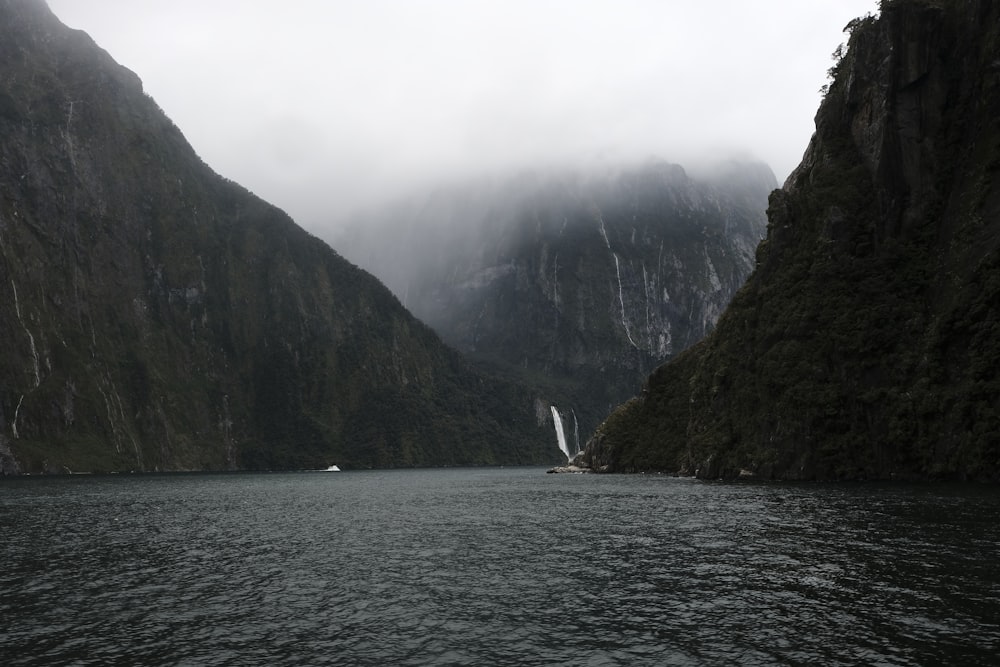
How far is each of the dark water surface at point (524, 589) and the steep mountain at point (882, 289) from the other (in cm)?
3528

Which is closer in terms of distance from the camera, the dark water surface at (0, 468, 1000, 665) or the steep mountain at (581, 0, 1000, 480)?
the dark water surface at (0, 468, 1000, 665)

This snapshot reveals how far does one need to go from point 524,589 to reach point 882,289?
101 meters

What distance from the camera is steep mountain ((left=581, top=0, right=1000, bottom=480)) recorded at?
324 feet

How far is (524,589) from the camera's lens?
36.4 metres

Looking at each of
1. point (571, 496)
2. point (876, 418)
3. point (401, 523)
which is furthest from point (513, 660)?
point (876, 418)

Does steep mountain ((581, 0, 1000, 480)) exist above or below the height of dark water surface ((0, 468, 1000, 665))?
above

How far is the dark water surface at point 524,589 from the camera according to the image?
86.4ft

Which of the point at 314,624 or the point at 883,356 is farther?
the point at 883,356

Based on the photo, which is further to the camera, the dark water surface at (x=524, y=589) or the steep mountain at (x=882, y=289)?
the steep mountain at (x=882, y=289)

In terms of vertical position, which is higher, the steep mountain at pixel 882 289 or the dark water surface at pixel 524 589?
the steep mountain at pixel 882 289

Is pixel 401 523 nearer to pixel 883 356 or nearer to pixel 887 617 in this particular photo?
pixel 887 617

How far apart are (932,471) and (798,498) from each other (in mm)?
31088

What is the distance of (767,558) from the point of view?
139 ft

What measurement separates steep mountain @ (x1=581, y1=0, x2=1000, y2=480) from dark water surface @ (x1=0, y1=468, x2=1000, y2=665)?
35278mm
